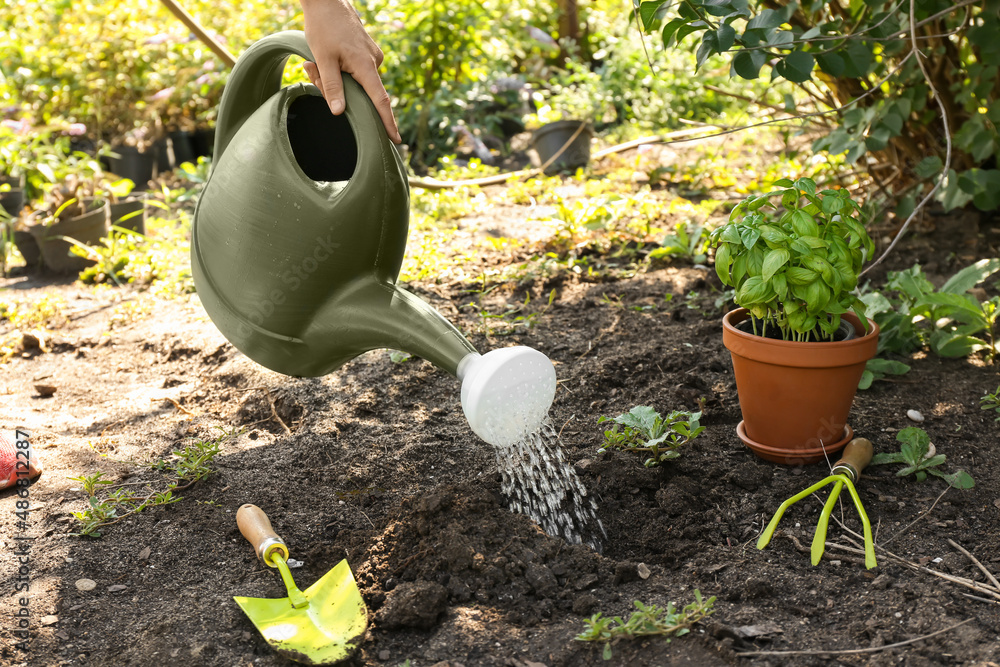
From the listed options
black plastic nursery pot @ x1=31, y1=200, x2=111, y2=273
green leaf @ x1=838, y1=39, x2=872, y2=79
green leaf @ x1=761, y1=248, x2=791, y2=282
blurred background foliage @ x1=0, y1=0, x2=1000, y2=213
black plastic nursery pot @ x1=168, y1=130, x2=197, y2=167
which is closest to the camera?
green leaf @ x1=761, y1=248, x2=791, y2=282

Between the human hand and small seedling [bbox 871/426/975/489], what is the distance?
1.19m

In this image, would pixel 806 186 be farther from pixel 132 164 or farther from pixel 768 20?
pixel 132 164

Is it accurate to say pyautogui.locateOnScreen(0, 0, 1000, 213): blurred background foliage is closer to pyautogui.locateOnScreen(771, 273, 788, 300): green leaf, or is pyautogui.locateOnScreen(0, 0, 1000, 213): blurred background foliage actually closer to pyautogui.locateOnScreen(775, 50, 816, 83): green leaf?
pyautogui.locateOnScreen(775, 50, 816, 83): green leaf

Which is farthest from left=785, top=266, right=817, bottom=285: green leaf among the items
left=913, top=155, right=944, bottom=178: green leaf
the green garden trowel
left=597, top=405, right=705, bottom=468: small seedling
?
left=913, top=155, right=944, bottom=178: green leaf

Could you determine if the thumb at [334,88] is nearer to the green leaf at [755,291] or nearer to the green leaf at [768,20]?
the green leaf at [755,291]

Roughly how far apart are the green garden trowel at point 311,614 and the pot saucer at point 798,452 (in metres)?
0.90

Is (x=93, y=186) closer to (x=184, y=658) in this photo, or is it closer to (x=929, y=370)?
(x=184, y=658)

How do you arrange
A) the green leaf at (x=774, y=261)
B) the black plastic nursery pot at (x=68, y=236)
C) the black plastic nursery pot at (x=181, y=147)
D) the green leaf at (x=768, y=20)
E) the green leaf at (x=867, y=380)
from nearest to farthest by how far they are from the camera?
the green leaf at (x=774, y=261) < the green leaf at (x=768, y=20) < the green leaf at (x=867, y=380) < the black plastic nursery pot at (x=68, y=236) < the black plastic nursery pot at (x=181, y=147)

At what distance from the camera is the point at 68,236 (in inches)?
142

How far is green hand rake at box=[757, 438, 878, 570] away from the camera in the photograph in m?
1.39

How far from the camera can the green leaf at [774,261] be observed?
1.51 m

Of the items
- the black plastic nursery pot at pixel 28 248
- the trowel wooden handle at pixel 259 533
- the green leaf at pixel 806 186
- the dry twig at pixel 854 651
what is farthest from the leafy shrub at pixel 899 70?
the black plastic nursery pot at pixel 28 248

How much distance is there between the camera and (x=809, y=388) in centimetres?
162

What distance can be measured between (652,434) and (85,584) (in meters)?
1.14
